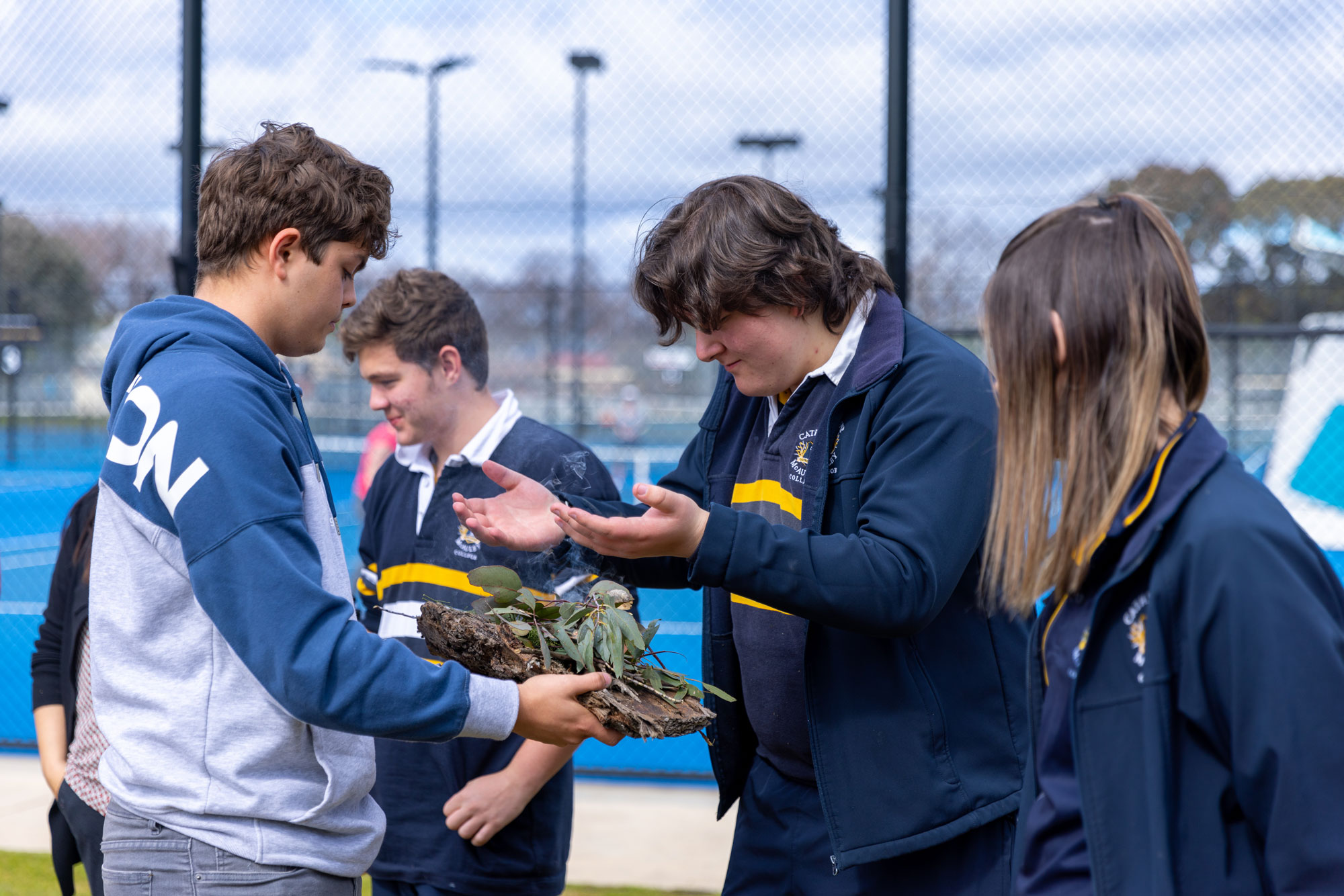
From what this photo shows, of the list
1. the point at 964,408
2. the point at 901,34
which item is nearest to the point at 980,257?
the point at 901,34

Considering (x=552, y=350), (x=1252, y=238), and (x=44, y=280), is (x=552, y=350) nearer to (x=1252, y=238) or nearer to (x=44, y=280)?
(x=44, y=280)

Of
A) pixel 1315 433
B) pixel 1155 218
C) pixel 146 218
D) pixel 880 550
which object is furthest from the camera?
pixel 1315 433

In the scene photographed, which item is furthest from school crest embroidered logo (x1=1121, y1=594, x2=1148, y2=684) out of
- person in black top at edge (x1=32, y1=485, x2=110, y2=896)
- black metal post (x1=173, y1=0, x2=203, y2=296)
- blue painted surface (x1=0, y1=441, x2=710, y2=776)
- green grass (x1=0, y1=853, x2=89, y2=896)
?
green grass (x1=0, y1=853, x2=89, y2=896)

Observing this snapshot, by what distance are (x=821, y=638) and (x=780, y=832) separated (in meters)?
0.42

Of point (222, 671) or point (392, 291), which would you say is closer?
point (222, 671)

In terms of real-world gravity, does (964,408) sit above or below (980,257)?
below

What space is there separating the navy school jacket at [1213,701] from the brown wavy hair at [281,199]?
1273mm

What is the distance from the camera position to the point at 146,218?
30.6 ft

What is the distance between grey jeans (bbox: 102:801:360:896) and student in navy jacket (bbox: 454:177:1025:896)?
692mm

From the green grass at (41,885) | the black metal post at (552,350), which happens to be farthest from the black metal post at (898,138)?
the black metal post at (552,350)

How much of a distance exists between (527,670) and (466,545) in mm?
759

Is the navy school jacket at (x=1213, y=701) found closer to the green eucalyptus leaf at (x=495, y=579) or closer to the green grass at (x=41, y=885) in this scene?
the green eucalyptus leaf at (x=495, y=579)

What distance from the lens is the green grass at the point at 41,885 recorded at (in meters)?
3.98

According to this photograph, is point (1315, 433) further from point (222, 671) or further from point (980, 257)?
point (222, 671)
